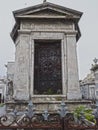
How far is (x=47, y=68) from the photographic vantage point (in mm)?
11320

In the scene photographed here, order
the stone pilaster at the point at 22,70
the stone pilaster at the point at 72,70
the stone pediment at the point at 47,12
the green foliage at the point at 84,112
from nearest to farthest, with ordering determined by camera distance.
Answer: the green foliage at the point at 84,112, the stone pilaster at the point at 22,70, the stone pilaster at the point at 72,70, the stone pediment at the point at 47,12

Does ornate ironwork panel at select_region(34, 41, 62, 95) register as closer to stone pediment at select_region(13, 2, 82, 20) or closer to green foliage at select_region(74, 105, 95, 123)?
stone pediment at select_region(13, 2, 82, 20)

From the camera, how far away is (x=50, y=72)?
11.3 m

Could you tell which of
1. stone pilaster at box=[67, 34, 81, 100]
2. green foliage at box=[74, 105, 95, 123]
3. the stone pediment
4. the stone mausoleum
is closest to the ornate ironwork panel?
the stone mausoleum

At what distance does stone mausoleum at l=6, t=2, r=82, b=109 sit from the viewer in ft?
34.1

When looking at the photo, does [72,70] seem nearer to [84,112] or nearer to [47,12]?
[84,112]

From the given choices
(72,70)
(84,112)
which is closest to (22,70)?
(72,70)

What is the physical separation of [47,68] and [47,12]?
245 centimetres

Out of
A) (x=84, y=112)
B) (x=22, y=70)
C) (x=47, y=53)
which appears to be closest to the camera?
(x=84, y=112)

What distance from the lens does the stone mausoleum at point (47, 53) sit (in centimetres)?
1040

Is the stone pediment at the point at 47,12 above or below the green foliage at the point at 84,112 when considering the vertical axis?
above

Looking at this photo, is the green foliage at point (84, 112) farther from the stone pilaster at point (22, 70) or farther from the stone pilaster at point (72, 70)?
the stone pilaster at point (22, 70)

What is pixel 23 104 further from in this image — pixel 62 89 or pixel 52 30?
pixel 52 30

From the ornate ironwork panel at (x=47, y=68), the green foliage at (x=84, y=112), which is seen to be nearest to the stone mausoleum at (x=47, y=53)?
the ornate ironwork panel at (x=47, y=68)
